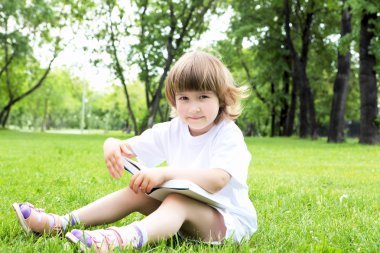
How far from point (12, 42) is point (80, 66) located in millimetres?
6799

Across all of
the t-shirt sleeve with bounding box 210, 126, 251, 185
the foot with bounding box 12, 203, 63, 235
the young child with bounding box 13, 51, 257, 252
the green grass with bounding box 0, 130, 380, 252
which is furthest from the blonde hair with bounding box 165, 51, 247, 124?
the foot with bounding box 12, 203, 63, 235

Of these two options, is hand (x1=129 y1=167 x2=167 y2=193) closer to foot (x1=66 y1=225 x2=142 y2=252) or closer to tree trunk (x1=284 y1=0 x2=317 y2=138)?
foot (x1=66 y1=225 x2=142 y2=252)

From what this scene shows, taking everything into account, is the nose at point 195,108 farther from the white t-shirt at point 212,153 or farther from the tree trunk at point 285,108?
the tree trunk at point 285,108

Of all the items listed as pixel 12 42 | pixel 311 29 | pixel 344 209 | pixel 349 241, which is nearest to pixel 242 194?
→ pixel 349 241

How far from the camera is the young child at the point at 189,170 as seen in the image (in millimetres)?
2697

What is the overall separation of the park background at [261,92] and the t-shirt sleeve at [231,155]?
45 cm

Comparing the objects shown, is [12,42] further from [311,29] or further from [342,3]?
[342,3]

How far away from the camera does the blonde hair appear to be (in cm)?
290

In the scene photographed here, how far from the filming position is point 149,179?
2.66 m

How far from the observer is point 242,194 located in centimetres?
299

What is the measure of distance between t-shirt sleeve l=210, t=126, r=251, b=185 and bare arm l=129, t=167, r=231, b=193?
2.2 inches

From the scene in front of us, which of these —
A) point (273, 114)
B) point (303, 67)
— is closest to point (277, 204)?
point (303, 67)

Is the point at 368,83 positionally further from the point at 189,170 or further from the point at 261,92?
the point at 261,92

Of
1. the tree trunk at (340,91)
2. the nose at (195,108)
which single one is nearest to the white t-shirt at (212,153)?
the nose at (195,108)
